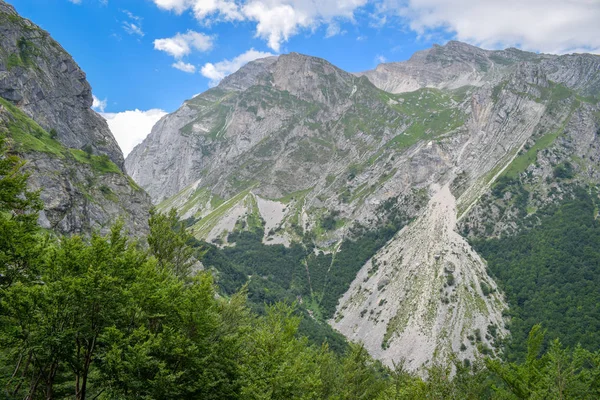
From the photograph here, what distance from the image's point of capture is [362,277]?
19112 centimetres

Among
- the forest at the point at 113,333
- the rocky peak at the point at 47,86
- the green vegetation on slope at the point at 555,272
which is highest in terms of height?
the green vegetation on slope at the point at 555,272

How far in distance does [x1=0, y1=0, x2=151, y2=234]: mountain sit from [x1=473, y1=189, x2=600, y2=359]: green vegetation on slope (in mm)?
126904

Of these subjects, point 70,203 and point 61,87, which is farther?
point 61,87

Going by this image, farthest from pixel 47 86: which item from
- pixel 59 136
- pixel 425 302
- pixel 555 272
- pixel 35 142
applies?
pixel 555 272

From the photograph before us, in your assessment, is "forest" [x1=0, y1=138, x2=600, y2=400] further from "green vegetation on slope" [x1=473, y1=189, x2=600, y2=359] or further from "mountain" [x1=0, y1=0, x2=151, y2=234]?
"green vegetation on slope" [x1=473, y1=189, x2=600, y2=359]

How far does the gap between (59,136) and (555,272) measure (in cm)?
17981

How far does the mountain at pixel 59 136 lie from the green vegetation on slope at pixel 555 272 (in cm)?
12690

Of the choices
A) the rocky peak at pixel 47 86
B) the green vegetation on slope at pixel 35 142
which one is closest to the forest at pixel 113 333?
the green vegetation on slope at pixel 35 142

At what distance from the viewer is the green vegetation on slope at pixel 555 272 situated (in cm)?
12000

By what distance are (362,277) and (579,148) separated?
133m

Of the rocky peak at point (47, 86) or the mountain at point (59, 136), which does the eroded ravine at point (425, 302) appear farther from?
the rocky peak at point (47, 86)

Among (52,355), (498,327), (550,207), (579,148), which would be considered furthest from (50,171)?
(579,148)

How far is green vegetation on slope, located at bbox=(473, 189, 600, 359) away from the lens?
4724 inches

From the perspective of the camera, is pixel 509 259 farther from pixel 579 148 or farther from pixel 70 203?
pixel 70 203
